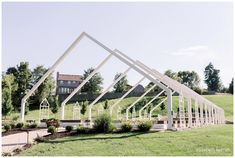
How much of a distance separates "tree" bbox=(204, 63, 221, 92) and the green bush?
71404 mm

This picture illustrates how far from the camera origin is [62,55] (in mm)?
21250

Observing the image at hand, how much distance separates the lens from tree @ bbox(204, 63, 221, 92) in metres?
82.5

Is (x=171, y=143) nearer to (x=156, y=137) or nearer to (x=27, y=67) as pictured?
(x=156, y=137)

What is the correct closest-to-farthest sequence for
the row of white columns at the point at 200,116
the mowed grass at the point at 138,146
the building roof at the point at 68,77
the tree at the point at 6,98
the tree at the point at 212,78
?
the mowed grass at the point at 138,146 < the row of white columns at the point at 200,116 < the tree at the point at 6,98 < the tree at the point at 212,78 < the building roof at the point at 68,77

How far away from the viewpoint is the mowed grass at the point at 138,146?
9.95 m

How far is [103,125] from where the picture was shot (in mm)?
15133

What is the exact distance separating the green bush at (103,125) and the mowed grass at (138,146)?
76.1 inches

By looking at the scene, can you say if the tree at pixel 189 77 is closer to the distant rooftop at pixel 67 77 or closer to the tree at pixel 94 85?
the distant rooftop at pixel 67 77

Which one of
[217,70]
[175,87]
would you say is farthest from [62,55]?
[217,70]

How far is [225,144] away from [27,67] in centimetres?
4440

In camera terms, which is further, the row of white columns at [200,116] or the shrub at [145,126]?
the row of white columns at [200,116]

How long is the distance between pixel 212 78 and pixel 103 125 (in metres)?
73.6

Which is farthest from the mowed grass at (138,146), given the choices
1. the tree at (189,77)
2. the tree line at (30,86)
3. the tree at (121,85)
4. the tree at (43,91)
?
the tree at (189,77)

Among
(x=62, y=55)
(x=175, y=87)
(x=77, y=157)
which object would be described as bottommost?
(x=77, y=157)
